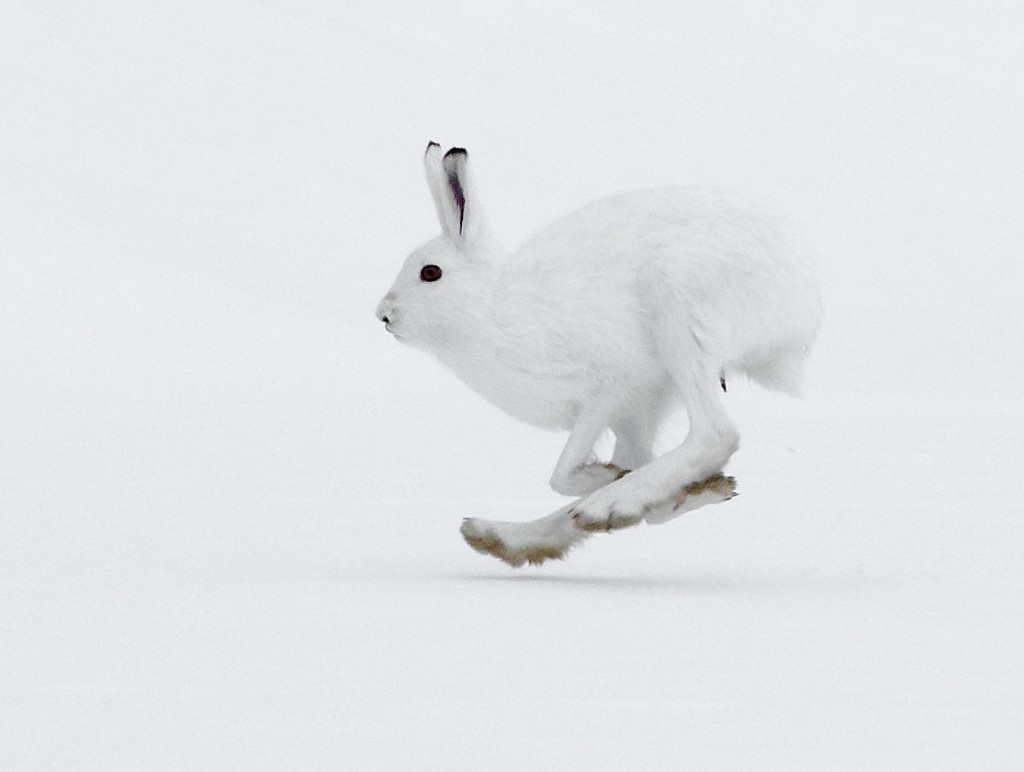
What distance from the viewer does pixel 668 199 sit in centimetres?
727

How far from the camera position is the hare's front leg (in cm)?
708

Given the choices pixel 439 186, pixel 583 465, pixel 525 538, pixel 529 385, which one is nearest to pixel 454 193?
pixel 439 186

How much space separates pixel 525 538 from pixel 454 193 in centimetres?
136

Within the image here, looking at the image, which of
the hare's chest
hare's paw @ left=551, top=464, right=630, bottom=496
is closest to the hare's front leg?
hare's paw @ left=551, top=464, right=630, bottom=496

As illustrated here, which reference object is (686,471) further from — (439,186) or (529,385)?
(439,186)

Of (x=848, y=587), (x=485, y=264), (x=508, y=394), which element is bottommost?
(x=848, y=587)

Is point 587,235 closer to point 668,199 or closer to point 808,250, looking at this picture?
point 668,199

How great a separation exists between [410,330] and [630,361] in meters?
0.88

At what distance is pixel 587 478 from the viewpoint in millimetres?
7098

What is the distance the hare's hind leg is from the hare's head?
2.72ft

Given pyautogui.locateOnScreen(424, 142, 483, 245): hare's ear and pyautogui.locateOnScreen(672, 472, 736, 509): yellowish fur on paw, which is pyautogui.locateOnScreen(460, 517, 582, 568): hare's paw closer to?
pyautogui.locateOnScreen(672, 472, 736, 509): yellowish fur on paw

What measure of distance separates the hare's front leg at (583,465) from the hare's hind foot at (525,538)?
0.37 feet

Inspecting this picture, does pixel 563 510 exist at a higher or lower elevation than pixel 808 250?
lower

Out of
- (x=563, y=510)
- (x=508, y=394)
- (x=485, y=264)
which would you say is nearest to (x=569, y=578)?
(x=563, y=510)
